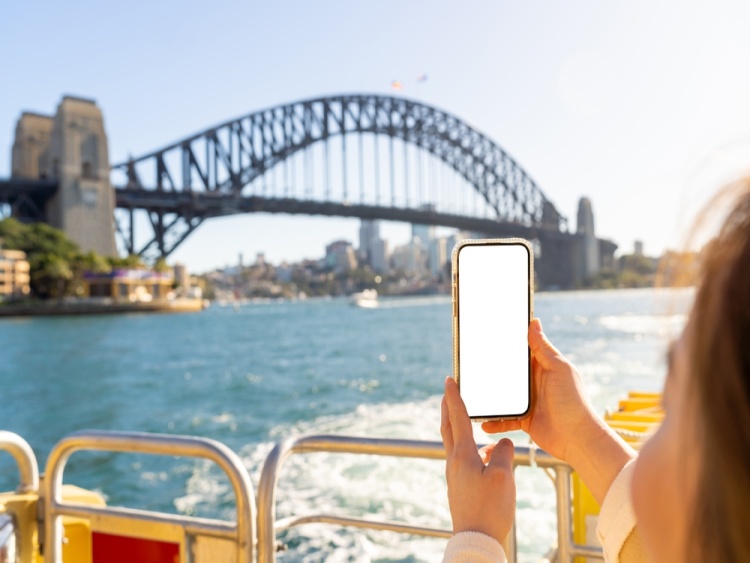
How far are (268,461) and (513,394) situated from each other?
Result: 2.53ft

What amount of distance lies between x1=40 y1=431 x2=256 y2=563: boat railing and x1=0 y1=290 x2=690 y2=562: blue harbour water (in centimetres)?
86

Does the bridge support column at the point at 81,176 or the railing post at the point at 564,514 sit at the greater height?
the bridge support column at the point at 81,176

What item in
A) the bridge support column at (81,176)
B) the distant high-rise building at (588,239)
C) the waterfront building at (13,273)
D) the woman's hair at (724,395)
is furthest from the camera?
the distant high-rise building at (588,239)

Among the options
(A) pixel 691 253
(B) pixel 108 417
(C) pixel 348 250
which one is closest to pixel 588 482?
(A) pixel 691 253

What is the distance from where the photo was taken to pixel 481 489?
0.56 meters

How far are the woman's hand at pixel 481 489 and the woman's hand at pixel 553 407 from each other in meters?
0.15

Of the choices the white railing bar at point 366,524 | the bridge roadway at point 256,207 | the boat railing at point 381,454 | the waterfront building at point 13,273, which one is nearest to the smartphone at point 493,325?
the boat railing at point 381,454

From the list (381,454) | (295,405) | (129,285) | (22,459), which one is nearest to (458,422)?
(381,454)

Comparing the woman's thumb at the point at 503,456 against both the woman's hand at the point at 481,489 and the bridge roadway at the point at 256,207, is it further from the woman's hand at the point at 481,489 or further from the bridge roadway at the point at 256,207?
the bridge roadway at the point at 256,207

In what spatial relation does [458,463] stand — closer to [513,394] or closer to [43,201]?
[513,394]

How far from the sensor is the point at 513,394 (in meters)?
0.74

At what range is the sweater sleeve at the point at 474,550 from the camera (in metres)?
0.53

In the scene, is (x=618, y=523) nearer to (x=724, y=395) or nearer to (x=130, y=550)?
(x=724, y=395)

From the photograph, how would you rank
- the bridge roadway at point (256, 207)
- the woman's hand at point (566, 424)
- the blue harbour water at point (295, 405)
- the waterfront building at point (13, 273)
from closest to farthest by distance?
the woman's hand at point (566, 424), the blue harbour water at point (295, 405), the bridge roadway at point (256, 207), the waterfront building at point (13, 273)
